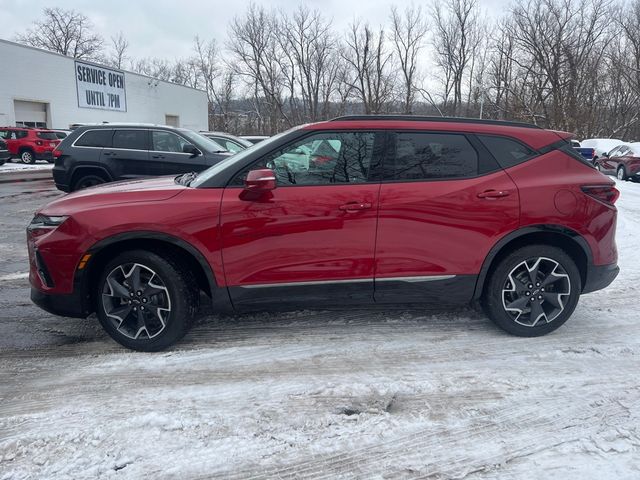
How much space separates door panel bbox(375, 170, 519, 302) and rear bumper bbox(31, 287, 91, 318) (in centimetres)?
221

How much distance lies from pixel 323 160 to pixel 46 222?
2120 millimetres

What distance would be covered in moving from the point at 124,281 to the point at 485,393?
2.62 meters

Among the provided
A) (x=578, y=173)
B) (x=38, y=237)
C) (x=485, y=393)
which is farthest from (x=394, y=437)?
(x=38, y=237)

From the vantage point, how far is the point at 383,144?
11.9 feet

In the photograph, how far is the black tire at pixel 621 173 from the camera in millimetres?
18438

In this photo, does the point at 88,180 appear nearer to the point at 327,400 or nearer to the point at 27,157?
the point at 327,400

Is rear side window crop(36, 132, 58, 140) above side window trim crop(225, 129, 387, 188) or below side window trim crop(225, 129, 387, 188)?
above

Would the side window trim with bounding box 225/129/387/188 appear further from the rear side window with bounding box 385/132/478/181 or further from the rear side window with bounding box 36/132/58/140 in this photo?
the rear side window with bounding box 36/132/58/140

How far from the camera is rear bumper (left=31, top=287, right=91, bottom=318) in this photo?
3453 mm

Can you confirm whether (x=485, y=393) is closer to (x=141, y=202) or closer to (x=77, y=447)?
(x=77, y=447)

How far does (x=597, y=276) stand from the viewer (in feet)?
12.5

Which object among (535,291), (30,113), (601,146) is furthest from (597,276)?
(30,113)

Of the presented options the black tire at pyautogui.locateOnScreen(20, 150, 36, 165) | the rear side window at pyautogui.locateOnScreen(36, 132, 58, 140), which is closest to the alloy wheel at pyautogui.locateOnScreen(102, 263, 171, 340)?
the rear side window at pyautogui.locateOnScreen(36, 132, 58, 140)

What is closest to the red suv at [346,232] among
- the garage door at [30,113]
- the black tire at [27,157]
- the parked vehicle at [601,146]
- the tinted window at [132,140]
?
the tinted window at [132,140]
